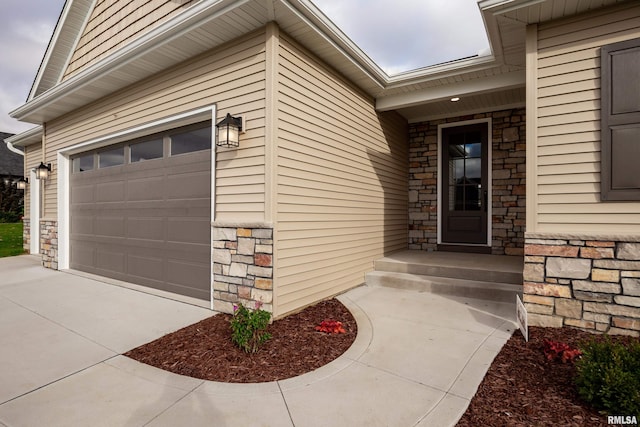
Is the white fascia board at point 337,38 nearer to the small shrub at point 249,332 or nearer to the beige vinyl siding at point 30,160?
the small shrub at point 249,332

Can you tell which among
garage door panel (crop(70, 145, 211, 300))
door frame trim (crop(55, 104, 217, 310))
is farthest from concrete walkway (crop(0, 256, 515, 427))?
door frame trim (crop(55, 104, 217, 310))

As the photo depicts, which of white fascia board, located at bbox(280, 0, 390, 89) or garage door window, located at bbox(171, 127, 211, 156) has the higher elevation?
white fascia board, located at bbox(280, 0, 390, 89)

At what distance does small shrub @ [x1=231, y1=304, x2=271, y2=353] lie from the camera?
2.85 metres

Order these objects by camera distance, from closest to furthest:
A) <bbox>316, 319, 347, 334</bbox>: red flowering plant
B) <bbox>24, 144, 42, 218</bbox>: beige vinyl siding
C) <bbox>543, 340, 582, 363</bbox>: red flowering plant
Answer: <bbox>543, 340, 582, 363</bbox>: red flowering plant → <bbox>316, 319, 347, 334</bbox>: red flowering plant → <bbox>24, 144, 42, 218</bbox>: beige vinyl siding

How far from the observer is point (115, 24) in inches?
205

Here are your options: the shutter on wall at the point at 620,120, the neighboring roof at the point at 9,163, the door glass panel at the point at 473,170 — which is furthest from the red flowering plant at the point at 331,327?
the neighboring roof at the point at 9,163

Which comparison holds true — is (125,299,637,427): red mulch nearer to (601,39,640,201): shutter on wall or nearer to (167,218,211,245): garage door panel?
(167,218,211,245): garage door panel

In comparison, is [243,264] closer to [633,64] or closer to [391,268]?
[391,268]

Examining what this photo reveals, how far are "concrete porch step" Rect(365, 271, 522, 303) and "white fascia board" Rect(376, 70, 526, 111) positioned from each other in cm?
274

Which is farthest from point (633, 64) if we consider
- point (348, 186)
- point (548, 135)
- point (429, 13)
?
point (429, 13)

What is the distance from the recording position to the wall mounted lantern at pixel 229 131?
11.7ft

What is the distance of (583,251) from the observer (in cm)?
312

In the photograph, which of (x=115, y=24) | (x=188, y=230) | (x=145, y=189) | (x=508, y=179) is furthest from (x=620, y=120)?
(x=115, y=24)

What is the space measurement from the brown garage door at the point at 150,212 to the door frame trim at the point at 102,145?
14 centimetres
